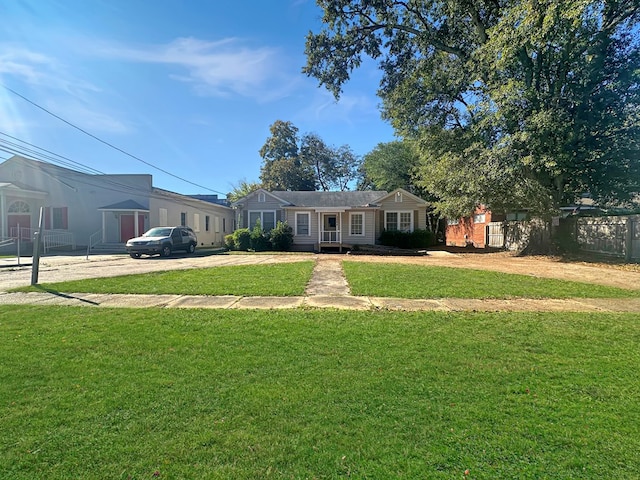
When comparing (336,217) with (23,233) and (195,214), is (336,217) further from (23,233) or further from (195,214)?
(23,233)

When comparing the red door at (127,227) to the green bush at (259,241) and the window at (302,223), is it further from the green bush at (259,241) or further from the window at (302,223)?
the window at (302,223)

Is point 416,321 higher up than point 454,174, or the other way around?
point 454,174

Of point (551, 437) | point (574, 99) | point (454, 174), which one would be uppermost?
point (574, 99)

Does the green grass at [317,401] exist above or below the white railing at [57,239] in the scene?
below

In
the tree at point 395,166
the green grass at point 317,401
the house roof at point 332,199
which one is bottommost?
the green grass at point 317,401

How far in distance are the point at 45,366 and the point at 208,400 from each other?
2.09 metres

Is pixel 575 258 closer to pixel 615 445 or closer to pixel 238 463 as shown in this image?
pixel 615 445

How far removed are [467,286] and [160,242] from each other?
50.6 ft

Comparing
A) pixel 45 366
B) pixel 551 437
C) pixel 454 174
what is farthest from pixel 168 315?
pixel 454 174

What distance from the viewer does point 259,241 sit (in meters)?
21.8

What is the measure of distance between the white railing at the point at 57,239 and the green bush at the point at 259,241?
12460mm

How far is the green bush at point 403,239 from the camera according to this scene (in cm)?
2317

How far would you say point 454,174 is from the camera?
17.0 m

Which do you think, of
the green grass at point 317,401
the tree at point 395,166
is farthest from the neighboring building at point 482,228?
the green grass at point 317,401
